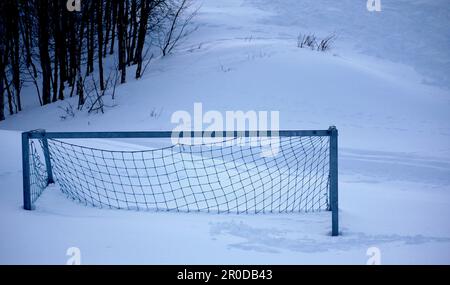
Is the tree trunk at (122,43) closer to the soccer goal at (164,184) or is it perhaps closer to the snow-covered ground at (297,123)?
the snow-covered ground at (297,123)

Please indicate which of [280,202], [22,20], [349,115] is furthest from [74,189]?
[22,20]

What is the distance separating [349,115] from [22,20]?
1678 centimetres

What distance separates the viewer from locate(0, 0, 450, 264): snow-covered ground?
15.4ft

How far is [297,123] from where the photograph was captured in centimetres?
1266

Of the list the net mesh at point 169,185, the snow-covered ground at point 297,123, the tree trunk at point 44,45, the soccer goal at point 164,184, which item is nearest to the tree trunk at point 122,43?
the snow-covered ground at point 297,123

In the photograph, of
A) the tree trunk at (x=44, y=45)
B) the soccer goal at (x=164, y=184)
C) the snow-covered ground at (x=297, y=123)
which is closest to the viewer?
the snow-covered ground at (x=297, y=123)

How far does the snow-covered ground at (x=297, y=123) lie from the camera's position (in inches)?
185

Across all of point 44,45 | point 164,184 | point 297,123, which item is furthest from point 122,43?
point 164,184

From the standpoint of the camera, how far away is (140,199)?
6293mm

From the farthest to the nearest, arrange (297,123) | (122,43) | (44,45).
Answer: (122,43)
(44,45)
(297,123)

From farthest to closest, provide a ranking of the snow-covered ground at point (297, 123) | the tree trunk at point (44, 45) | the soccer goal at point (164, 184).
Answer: the tree trunk at point (44, 45) < the soccer goal at point (164, 184) < the snow-covered ground at point (297, 123)

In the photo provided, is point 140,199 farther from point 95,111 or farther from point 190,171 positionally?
point 95,111

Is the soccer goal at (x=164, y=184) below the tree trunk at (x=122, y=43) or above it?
below

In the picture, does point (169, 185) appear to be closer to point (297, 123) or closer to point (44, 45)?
point (297, 123)
